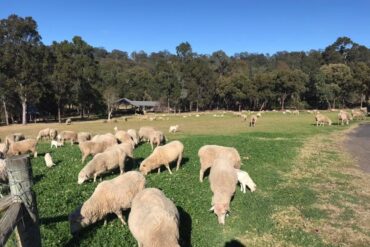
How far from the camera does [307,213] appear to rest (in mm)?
12594

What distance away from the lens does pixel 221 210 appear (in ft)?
39.2

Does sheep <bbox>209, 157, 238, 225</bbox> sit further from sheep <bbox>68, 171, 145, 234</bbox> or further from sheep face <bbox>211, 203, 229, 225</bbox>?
sheep <bbox>68, 171, 145, 234</bbox>

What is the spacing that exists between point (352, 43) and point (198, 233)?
16432 cm

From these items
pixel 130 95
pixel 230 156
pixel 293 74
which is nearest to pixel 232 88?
pixel 293 74

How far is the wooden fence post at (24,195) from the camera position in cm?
562

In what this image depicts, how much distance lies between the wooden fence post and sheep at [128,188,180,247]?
315cm

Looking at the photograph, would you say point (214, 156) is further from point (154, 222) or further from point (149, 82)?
point (149, 82)

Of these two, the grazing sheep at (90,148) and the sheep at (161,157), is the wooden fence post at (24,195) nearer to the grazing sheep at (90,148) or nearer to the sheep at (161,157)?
the sheep at (161,157)

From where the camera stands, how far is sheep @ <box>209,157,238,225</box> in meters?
12.0

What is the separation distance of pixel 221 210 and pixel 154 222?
147 inches

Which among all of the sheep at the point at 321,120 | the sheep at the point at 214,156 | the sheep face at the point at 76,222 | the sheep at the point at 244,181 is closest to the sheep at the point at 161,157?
the sheep at the point at 214,156

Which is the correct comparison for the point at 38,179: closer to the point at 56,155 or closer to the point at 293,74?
the point at 56,155

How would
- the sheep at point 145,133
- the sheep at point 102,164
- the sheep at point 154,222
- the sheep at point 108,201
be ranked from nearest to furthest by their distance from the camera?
the sheep at point 154,222 < the sheep at point 108,201 < the sheep at point 102,164 < the sheep at point 145,133

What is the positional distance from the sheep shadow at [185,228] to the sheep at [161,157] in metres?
5.00
